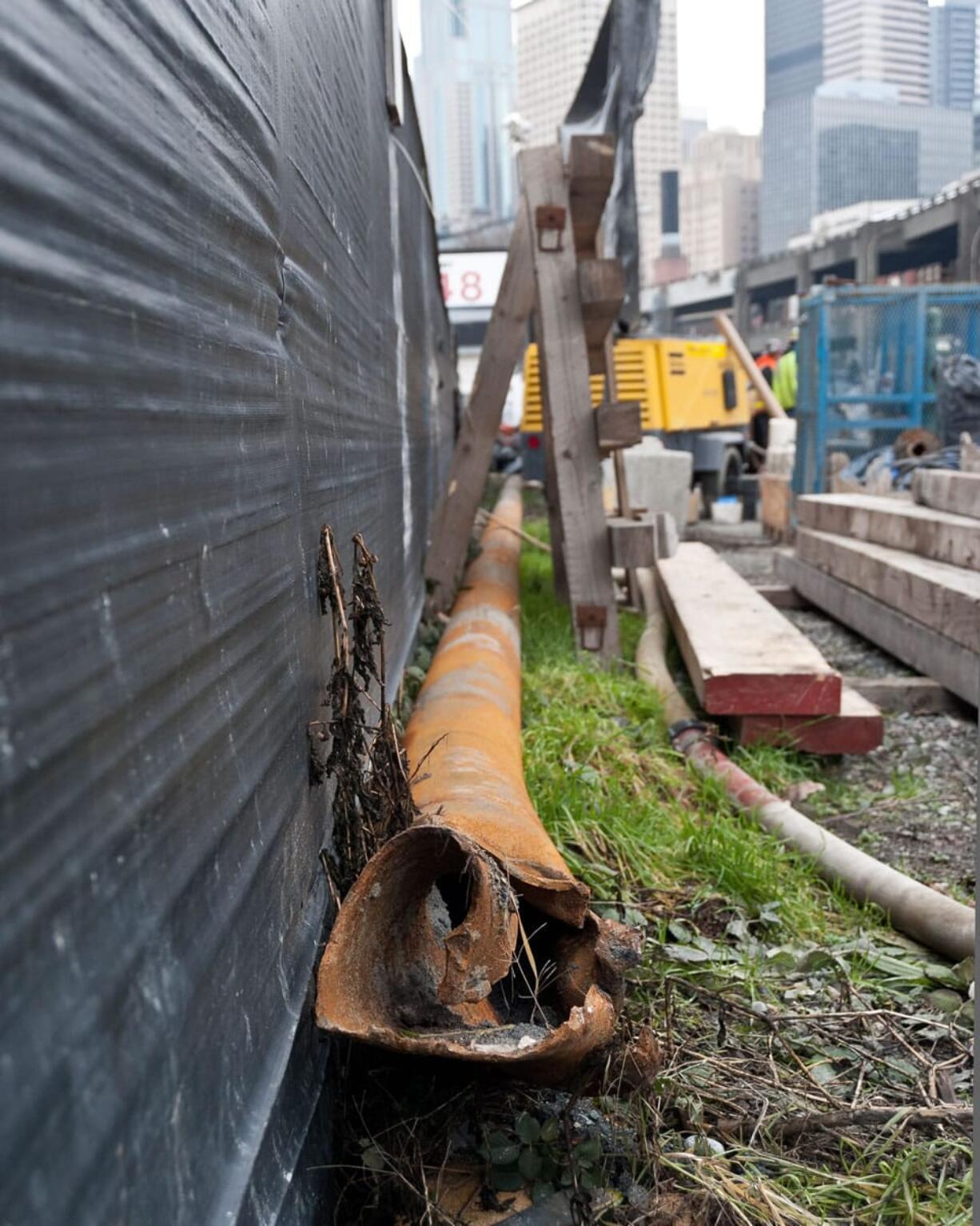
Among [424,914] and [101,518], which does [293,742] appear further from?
[101,518]

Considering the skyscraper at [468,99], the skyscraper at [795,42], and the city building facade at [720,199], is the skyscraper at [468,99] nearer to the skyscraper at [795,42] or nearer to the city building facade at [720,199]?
the skyscraper at [795,42]

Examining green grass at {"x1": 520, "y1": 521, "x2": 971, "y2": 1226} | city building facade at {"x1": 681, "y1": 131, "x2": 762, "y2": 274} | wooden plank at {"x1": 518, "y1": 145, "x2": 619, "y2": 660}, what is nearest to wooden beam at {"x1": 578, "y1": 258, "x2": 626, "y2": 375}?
wooden plank at {"x1": 518, "y1": 145, "x2": 619, "y2": 660}

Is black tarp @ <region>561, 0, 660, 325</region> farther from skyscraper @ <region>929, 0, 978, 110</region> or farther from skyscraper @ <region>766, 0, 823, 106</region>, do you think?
skyscraper @ <region>929, 0, 978, 110</region>

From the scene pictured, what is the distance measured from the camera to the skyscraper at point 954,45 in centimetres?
206

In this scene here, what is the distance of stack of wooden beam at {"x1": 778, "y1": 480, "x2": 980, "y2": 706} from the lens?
494 cm

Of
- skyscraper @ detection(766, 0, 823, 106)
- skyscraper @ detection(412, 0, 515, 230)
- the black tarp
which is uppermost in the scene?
skyscraper @ detection(412, 0, 515, 230)

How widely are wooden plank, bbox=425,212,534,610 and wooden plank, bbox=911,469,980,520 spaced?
245 cm

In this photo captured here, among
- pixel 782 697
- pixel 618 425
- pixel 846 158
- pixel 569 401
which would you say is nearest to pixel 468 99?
pixel 569 401

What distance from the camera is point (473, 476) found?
17.0ft

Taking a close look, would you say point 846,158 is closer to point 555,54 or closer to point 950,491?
point 555,54

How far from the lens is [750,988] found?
8.13ft

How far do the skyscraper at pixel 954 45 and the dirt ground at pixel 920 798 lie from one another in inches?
81.6

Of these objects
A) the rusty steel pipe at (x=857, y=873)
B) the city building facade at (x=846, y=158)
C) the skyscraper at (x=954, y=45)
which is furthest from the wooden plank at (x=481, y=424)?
the city building facade at (x=846, y=158)

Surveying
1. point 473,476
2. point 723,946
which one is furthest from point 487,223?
point 723,946
